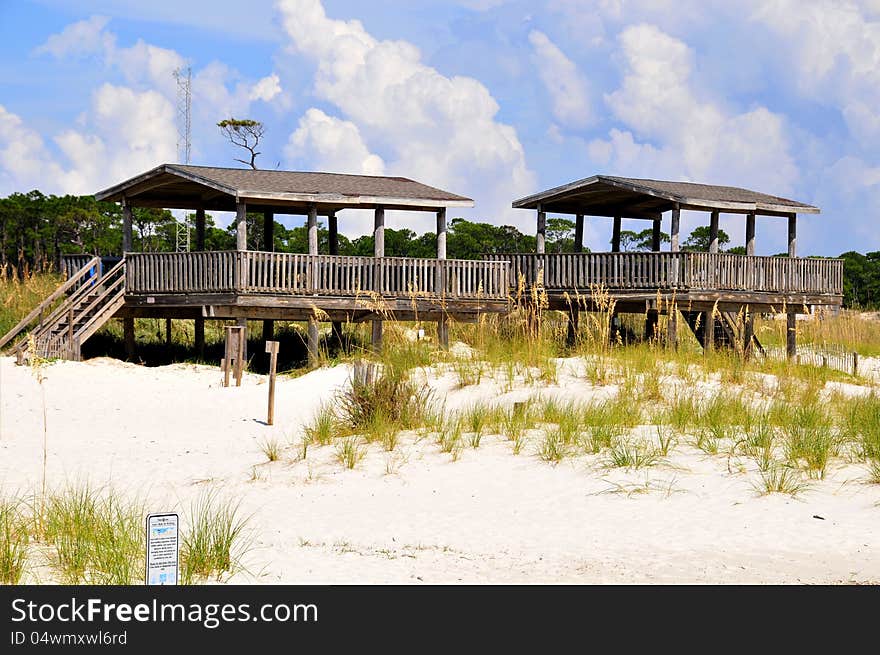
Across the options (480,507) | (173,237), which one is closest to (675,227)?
(480,507)

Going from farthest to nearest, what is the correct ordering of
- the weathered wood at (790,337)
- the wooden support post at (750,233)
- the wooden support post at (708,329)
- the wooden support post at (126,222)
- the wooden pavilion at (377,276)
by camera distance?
the wooden support post at (750,233)
the weathered wood at (790,337)
the wooden support post at (126,222)
the wooden support post at (708,329)
the wooden pavilion at (377,276)

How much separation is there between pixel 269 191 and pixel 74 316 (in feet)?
15.9

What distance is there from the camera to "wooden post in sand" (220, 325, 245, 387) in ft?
59.8

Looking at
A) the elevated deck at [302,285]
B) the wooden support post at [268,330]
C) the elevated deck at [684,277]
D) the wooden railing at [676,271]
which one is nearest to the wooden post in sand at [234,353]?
the elevated deck at [302,285]

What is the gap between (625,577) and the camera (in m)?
7.09

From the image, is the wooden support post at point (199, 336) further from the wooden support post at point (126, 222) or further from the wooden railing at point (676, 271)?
the wooden railing at point (676, 271)

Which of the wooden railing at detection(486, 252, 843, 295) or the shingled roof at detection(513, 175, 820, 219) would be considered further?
the shingled roof at detection(513, 175, 820, 219)

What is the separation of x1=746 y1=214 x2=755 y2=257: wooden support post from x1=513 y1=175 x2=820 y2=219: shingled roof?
276 mm

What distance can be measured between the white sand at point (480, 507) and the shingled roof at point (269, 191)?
341 inches

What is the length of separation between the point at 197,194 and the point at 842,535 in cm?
1998

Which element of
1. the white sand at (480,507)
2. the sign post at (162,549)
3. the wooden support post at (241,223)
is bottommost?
the white sand at (480,507)

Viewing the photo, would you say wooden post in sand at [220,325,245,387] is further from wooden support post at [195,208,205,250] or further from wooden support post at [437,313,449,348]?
wooden support post at [195,208,205,250]

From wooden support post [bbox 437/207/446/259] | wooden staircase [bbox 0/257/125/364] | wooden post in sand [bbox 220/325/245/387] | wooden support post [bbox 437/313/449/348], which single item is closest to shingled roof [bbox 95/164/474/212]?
wooden support post [bbox 437/207/446/259]

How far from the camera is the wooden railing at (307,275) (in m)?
21.8
